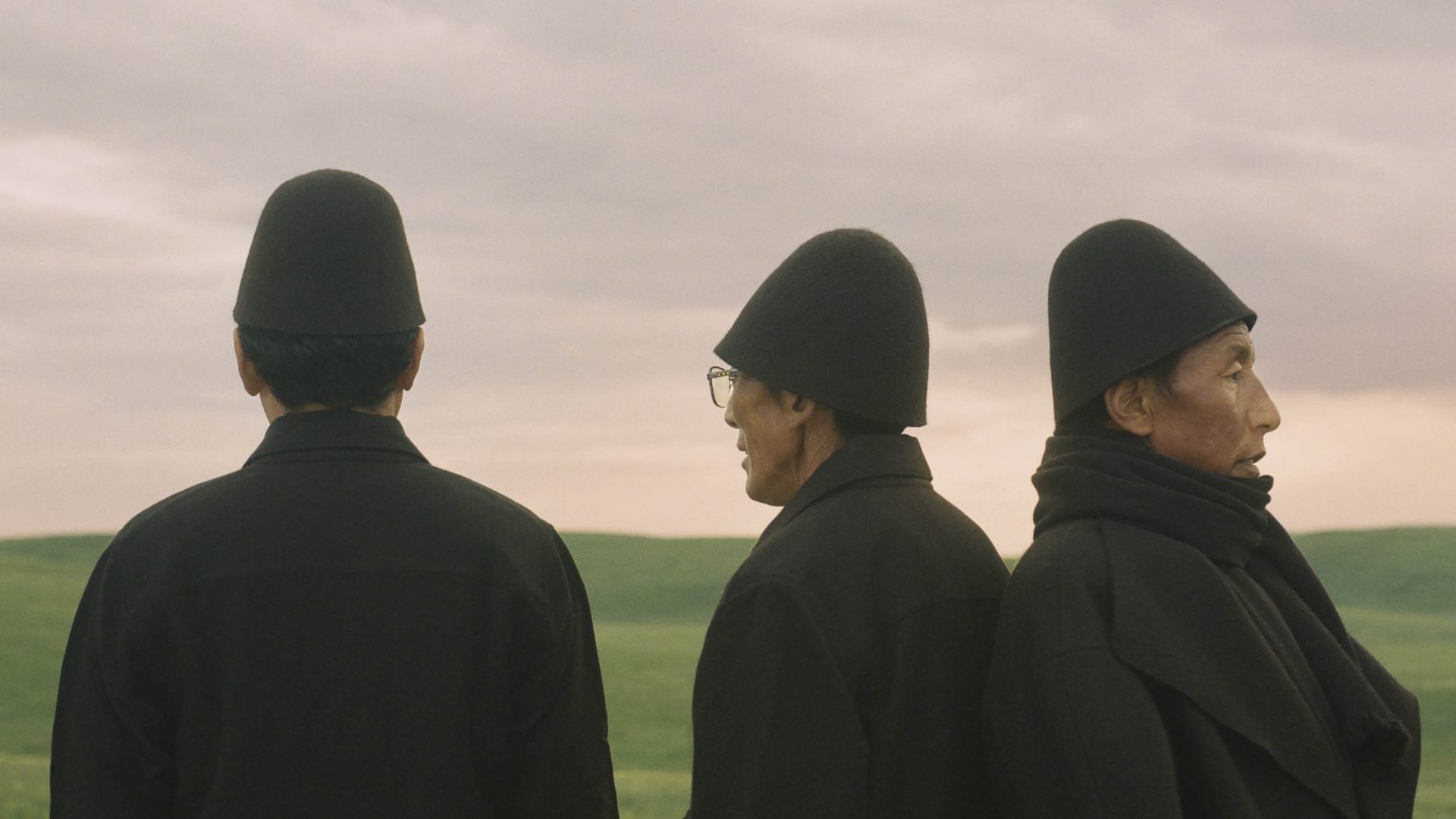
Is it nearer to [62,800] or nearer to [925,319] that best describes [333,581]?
[62,800]

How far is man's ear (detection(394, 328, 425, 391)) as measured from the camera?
3838mm

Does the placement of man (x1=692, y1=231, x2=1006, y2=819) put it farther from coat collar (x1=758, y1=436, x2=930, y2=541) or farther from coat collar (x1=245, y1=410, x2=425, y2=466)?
coat collar (x1=245, y1=410, x2=425, y2=466)

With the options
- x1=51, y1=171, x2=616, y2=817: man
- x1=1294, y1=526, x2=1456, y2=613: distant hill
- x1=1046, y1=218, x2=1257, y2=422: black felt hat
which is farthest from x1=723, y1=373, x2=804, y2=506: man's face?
x1=1294, y1=526, x2=1456, y2=613: distant hill

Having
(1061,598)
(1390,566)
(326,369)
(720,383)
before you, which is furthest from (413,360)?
(1390,566)

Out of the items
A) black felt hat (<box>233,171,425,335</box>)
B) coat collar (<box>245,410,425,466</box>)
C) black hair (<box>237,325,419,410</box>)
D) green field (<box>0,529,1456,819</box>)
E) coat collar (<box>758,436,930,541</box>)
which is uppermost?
black felt hat (<box>233,171,425,335</box>)

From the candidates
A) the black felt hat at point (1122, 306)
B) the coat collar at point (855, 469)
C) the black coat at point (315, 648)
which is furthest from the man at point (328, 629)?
the black felt hat at point (1122, 306)

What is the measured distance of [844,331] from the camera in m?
3.77

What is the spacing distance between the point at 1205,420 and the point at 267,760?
235cm

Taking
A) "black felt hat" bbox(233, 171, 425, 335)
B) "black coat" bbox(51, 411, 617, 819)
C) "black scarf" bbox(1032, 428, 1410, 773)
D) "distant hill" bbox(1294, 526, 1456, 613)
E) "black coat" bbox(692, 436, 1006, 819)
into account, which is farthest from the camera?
"distant hill" bbox(1294, 526, 1456, 613)

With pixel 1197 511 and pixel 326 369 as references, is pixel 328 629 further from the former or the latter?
pixel 1197 511

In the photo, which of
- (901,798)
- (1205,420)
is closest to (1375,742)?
(1205,420)

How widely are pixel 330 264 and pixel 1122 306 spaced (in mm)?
1971

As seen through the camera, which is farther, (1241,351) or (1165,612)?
(1241,351)

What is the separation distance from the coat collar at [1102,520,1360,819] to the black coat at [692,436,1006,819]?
0.34 meters
